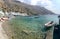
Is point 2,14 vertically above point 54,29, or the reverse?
point 2,14

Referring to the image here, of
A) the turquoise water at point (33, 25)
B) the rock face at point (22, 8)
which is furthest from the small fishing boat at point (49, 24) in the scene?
the rock face at point (22, 8)

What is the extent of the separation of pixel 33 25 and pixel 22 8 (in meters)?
0.41

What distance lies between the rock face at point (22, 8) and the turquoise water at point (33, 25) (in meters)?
0.10

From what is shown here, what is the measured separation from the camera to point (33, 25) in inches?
105

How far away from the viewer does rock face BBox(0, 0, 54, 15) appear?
2667 millimetres

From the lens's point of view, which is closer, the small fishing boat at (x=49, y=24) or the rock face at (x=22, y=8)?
the small fishing boat at (x=49, y=24)

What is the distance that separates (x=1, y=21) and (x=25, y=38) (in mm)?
633

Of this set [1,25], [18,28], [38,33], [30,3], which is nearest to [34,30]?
[38,33]

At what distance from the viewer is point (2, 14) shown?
2910mm

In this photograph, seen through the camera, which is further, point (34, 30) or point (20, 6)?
point (20, 6)

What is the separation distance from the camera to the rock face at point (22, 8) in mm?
2667

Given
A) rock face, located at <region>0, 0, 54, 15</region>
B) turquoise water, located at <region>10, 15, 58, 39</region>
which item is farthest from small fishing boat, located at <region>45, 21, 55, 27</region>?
rock face, located at <region>0, 0, 54, 15</region>

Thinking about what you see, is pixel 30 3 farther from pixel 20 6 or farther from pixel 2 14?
pixel 2 14

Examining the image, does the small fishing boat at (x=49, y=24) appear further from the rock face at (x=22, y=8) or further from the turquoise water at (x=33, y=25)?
the rock face at (x=22, y=8)
